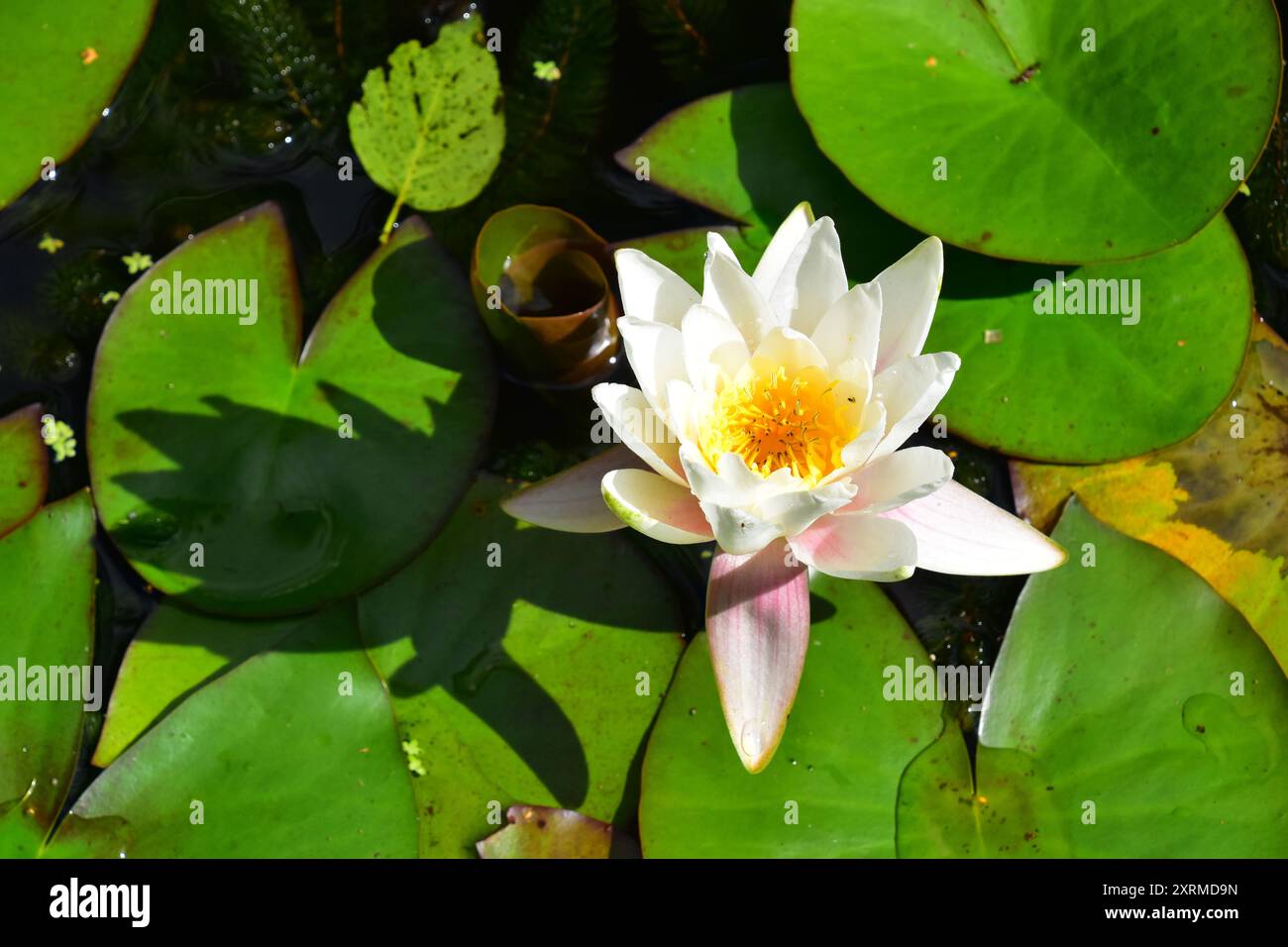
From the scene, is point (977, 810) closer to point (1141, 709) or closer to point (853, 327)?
point (1141, 709)

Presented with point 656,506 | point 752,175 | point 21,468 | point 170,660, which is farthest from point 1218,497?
point 21,468

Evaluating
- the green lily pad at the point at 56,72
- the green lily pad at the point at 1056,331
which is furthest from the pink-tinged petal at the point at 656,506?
the green lily pad at the point at 56,72

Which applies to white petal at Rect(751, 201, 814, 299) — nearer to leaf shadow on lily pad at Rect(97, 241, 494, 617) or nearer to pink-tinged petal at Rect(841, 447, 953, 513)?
pink-tinged petal at Rect(841, 447, 953, 513)

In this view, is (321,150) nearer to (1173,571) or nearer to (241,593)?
(241,593)

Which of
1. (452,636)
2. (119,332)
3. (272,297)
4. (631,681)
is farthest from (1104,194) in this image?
(119,332)

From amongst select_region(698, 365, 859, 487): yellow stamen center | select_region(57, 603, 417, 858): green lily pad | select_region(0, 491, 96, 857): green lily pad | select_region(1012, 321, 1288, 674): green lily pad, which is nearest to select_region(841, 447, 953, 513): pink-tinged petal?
select_region(698, 365, 859, 487): yellow stamen center

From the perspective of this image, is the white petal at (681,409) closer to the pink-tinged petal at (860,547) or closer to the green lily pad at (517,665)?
the pink-tinged petal at (860,547)
